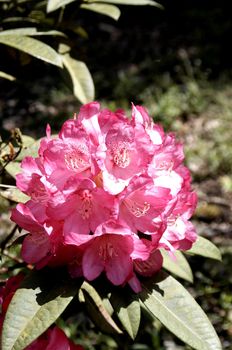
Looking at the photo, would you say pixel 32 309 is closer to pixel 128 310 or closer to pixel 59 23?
pixel 128 310

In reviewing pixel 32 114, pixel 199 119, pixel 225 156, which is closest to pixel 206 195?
pixel 225 156

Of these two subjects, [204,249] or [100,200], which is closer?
[100,200]

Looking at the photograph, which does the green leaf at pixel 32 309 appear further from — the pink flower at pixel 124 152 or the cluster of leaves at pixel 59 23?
the cluster of leaves at pixel 59 23

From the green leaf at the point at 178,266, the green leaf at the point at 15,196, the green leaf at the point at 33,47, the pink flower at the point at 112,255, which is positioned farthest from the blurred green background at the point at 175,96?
the pink flower at the point at 112,255

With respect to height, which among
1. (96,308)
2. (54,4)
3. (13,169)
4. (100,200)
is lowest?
(96,308)

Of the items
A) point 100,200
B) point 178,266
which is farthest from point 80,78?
point 100,200
